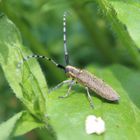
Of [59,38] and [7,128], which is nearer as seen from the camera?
Result: [7,128]

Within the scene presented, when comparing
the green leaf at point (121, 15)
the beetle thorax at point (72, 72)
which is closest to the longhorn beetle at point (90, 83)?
the beetle thorax at point (72, 72)

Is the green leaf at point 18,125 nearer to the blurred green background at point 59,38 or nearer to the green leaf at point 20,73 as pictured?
the green leaf at point 20,73

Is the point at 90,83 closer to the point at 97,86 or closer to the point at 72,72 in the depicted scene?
the point at 97,86

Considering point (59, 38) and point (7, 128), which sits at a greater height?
point (7, 128)

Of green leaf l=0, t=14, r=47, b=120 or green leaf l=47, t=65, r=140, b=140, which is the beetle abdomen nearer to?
green leaf l=47, t=65, r=140, b=140

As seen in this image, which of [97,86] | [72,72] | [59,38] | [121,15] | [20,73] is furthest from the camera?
[59,38]

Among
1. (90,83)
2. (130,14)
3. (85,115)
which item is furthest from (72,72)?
(130,14)

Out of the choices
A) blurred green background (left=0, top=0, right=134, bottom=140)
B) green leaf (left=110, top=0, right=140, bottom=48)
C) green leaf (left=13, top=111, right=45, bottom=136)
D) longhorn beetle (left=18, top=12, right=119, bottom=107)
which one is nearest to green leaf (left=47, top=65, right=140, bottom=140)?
longhorn beetle (left=18, top=12, right=119, bottom=107)
